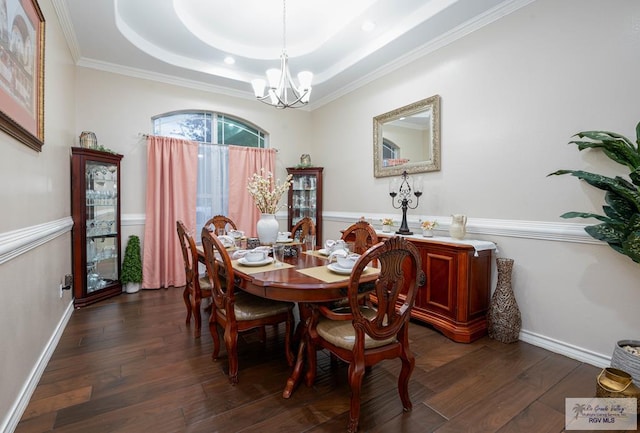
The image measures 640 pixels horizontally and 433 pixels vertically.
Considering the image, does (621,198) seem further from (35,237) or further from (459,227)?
(35,237)

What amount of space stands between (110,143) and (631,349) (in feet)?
18.0

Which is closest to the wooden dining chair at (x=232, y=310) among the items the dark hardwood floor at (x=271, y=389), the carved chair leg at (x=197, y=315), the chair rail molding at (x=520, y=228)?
the dark hardwood floor at (x=271, y=389)

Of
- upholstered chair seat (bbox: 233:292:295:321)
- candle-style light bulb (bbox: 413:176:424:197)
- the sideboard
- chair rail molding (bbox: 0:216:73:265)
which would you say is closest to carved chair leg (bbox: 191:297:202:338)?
upholstered chair seat (bbox: 233:292:295:321)

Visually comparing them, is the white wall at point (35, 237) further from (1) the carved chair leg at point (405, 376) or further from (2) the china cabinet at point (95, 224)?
(1) the carved chair leg at point (405, 376)

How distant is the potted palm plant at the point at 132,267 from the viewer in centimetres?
392

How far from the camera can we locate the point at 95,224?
146 inches

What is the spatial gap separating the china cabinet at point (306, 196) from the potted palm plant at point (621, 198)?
141 inches

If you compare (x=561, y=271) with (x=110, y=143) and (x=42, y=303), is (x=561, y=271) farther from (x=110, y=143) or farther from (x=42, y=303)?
(x=110, y=143)

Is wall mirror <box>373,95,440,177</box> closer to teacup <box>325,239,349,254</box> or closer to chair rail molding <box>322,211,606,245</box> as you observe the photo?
chair rail molding <box>322,211,606,245</box>

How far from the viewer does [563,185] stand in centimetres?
243

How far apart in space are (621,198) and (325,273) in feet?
6.43

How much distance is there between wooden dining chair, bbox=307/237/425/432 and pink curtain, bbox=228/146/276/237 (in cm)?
327

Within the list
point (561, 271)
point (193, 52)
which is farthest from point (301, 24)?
point (561, 271)

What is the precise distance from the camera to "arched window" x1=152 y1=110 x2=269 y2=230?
180 inches
